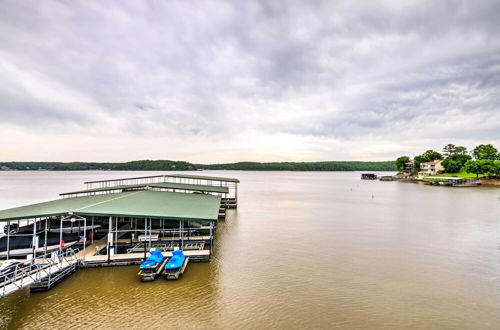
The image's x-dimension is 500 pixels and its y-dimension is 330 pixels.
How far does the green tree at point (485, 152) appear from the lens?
306 ft

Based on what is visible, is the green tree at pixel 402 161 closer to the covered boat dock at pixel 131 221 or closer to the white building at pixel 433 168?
the white building at pixel 433 168

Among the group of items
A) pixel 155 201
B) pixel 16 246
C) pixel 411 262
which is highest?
pixel 155 201

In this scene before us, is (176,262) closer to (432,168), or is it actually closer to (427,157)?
(432,168)

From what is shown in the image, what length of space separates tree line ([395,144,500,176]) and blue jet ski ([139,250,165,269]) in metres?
95.4

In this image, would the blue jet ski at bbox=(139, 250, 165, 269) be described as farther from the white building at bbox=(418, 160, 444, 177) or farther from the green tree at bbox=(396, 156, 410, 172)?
the green tree at bbox=(396, 156, 410, 172)

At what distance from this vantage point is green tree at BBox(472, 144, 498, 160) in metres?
93.2

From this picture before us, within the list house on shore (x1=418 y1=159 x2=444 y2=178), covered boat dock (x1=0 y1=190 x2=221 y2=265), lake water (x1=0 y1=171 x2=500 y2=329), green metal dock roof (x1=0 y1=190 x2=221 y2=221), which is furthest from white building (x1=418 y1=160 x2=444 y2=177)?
green metal dock roof (x1=0 y1=190 x2=221 y2=221)

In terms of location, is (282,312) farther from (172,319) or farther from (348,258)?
(348,258)

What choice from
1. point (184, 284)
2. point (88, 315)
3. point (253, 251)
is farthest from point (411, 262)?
point (88, 315)

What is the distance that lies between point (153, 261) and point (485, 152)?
118682mm

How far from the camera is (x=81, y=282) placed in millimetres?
12867

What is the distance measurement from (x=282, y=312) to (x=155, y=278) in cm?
625

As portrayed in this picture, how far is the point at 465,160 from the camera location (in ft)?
326

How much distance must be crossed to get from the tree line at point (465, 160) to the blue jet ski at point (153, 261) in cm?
9545
